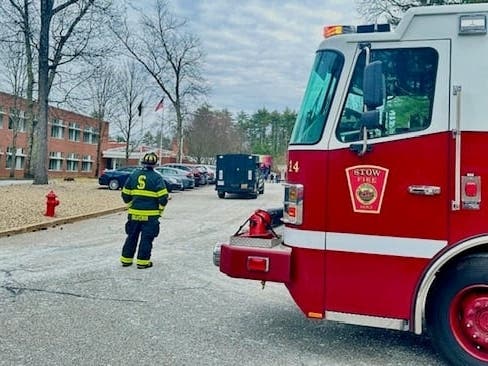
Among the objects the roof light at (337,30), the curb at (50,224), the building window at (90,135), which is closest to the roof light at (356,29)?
the roof light at (337,30)

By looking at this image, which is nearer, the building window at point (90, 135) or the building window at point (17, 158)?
the building window at point (17, 158)

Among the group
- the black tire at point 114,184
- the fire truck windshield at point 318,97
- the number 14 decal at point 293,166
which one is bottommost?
the black tire at point 114,184

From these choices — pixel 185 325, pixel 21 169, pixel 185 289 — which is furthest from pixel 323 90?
pixel 21 169

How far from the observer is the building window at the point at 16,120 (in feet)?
156

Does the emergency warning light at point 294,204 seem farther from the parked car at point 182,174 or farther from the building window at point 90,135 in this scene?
the building window at point 90,135

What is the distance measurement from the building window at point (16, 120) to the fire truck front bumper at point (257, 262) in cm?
4792

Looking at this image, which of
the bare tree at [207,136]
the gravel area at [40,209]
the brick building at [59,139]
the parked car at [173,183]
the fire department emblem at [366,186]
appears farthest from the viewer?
the bare tree at [207,136]

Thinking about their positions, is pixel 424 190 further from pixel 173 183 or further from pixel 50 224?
pixel 173 183

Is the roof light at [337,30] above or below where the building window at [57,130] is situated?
below

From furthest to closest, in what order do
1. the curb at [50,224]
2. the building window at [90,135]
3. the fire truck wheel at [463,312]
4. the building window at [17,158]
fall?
the building window at [90,135] → the building window at [17,158] → the curb at [50,224] → the fire truck wheel at [463,312]

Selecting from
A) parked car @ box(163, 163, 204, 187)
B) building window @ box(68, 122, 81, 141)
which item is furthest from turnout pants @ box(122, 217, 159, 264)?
building window @ box(68, 122, 81, 141)

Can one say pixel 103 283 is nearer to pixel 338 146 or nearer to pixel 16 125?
pixel 338 146

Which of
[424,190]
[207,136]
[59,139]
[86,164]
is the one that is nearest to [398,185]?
[424,190]

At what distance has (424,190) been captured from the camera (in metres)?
4.07
